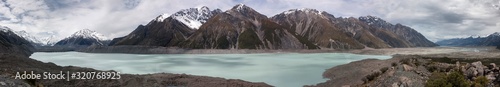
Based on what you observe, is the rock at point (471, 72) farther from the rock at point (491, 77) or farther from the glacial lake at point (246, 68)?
the glacial lake at point (246, 68)

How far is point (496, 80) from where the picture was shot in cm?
2827

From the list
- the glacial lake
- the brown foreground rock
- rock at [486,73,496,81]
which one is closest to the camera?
rock at [486,73,496,81]

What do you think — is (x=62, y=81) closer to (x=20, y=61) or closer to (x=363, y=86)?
(x=20, y=61)

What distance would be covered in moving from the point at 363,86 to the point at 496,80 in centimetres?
1073

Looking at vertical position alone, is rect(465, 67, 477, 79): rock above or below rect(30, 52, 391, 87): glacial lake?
above

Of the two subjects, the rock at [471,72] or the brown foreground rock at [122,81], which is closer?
the rock at [471,72]

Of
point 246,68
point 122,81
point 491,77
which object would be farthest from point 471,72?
point 246,68

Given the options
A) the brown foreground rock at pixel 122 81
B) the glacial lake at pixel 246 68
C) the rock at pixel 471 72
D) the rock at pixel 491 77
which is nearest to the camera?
the rock at pixel 491 77

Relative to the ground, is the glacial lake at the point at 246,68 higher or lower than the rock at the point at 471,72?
lower

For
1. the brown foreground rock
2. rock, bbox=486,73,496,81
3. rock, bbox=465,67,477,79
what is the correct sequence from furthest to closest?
the brown foreground rock < rock, bbox=465,67,477,79 < rock, bbox=486,73,496,81

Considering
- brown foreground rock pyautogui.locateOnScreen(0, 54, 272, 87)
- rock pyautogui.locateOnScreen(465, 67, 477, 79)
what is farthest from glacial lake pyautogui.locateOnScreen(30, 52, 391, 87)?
rock pyautogui.locateOnScreen(465, 67, 477, 79)

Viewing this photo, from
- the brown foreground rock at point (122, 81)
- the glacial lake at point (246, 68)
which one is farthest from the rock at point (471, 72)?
the brown foreground rock at point (122, 81)

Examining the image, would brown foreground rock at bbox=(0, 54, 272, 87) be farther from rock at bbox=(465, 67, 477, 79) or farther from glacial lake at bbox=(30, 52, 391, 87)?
rock at bbox=(465, 67, 477, 79)

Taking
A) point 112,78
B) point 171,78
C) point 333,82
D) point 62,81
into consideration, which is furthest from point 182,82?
point 333,82
